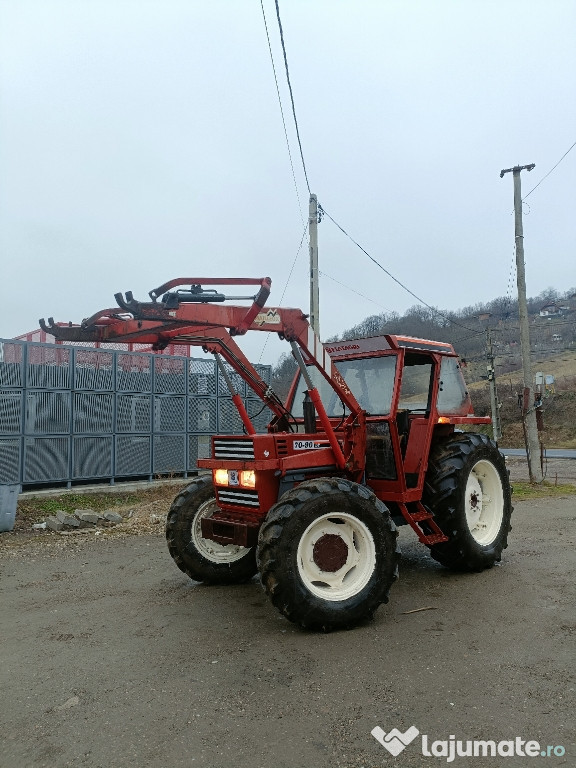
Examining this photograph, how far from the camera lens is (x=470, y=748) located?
306 cm

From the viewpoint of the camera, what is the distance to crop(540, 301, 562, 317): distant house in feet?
132

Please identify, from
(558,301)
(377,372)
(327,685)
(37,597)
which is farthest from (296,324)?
(558,301)

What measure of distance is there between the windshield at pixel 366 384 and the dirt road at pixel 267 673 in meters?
1.78

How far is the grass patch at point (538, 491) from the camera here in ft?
43.3

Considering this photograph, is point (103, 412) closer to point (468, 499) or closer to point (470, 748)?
point (468, 499)

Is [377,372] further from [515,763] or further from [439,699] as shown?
[515,763]

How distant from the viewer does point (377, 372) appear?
21.0 ft

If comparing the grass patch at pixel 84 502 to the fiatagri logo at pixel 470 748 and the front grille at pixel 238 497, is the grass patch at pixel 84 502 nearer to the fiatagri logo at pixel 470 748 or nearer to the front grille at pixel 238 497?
the front grille at pixel 238 497

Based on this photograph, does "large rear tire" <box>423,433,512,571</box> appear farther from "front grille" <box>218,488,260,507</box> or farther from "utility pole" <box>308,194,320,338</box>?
"utility pole" <box>308,194,320,338</box>

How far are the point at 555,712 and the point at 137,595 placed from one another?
12.6 feet

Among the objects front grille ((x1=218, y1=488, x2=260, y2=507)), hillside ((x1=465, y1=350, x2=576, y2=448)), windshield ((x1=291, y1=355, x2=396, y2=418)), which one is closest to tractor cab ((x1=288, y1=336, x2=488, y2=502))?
windshield ((x1=291, y1=355, x2=396, y2=418))

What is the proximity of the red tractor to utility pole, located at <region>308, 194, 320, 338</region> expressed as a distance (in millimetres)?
6601

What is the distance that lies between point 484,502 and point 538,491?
800 centimetres

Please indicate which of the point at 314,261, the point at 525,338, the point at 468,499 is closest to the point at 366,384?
the point at 468,499
